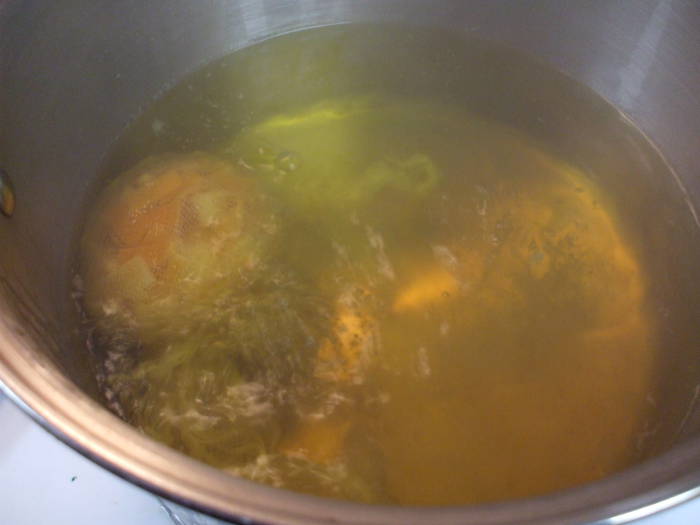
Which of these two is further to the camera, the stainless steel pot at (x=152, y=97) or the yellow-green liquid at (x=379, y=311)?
the yellow-green liquid at (x=379, y=311)

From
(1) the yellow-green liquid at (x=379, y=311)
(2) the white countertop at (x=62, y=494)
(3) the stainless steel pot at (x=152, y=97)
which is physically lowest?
(2) the white countertop at (x=62, y=494)

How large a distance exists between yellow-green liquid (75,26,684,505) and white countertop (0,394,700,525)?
0.10 meters

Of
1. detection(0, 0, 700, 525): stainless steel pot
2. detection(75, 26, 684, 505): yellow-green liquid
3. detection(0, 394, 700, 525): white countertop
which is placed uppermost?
detection(0, 0, 700, 525): stainless steel pot

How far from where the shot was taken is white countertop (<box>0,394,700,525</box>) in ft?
2.73

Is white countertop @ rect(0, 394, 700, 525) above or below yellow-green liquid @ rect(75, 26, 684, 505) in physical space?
below

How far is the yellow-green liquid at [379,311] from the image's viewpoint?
2.84ft

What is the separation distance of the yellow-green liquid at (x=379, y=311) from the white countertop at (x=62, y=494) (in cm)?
10

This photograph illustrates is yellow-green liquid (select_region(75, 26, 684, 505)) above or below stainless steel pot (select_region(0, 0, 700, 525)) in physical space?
below

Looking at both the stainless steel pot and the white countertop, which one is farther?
the white countertop

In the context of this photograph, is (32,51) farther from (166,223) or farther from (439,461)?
(439,461)

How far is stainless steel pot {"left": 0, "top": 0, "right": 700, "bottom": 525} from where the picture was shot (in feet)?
1.56

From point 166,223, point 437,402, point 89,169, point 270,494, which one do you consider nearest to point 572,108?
point 437,402

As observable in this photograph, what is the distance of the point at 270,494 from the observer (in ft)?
1.55

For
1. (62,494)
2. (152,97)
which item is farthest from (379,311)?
(152,97)
